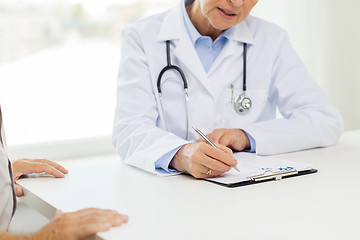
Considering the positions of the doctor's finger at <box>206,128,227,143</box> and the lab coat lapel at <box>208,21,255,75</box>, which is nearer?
the doctor's finger at <box>206,128,227,143</box>

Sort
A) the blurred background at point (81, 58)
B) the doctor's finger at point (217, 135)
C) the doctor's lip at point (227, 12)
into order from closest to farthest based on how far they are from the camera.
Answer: the doctor's finger at point (217, 135) < the doctor's lip at point (227, 12) < the blurred background at point (81, 58)

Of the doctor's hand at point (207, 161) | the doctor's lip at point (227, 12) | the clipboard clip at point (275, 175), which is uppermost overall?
the doctor's lip at point (227, 12)

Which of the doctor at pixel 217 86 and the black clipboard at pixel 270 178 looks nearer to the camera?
the black clipboard at pixel 270 178

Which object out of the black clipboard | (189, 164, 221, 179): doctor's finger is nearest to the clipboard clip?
the black clipboard

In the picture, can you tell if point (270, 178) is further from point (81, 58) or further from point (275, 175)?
point (81, 58)

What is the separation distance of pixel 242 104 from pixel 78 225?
3.28 ft

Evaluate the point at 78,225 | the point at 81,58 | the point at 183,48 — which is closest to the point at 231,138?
the point at 183,48

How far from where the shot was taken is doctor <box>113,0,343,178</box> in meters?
1.69

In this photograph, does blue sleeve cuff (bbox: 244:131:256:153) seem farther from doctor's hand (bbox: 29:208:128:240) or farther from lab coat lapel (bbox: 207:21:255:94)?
doctor's hand (bbox: 29:208:128:240)

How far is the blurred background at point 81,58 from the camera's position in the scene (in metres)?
2.38

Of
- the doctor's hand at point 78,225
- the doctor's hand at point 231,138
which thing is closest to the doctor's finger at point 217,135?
the doctor's hand at point 231,138

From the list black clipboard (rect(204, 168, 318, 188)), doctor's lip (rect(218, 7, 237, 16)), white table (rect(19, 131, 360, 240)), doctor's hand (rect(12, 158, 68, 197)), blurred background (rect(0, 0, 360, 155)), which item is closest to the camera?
white table (rect(19, 131, 360, 240))

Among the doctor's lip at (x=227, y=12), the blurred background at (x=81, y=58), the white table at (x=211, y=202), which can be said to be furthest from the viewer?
the blurred background at (x=81, y=58)

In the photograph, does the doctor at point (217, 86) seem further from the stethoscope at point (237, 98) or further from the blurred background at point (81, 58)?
the blurred background at point (81, 58)
